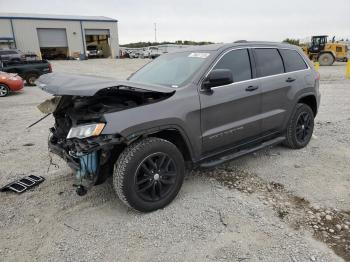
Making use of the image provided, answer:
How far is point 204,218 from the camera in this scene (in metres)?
3.33

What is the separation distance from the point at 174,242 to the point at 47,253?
1.15m

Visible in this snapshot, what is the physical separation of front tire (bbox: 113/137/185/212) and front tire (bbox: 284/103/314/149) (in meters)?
2.35

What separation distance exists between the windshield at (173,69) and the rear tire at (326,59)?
25079 millimetres

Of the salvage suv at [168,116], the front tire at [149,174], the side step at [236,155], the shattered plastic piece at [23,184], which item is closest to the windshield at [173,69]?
the salvage suv at [168,116]

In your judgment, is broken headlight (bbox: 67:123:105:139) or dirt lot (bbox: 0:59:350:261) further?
broken headlight (bbox: 67:123:105:139)

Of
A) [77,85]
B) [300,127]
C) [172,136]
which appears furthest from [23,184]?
[300,127]

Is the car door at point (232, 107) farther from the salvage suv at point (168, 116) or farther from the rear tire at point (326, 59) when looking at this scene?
the rear tire at point (326, 59)

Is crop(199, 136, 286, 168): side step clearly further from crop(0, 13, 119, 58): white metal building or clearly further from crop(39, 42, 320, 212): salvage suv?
crop(0, 13, 119, 58): white metal building

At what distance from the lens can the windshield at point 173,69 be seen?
12.7 ft

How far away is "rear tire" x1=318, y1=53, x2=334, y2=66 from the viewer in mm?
25797

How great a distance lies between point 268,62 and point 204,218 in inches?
99.7

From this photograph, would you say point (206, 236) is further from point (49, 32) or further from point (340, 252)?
point (49, 32)

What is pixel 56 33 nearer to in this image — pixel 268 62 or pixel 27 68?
pixel 27 68

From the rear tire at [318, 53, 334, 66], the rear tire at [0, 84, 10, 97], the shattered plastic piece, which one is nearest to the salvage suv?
the shattered plastic piece
